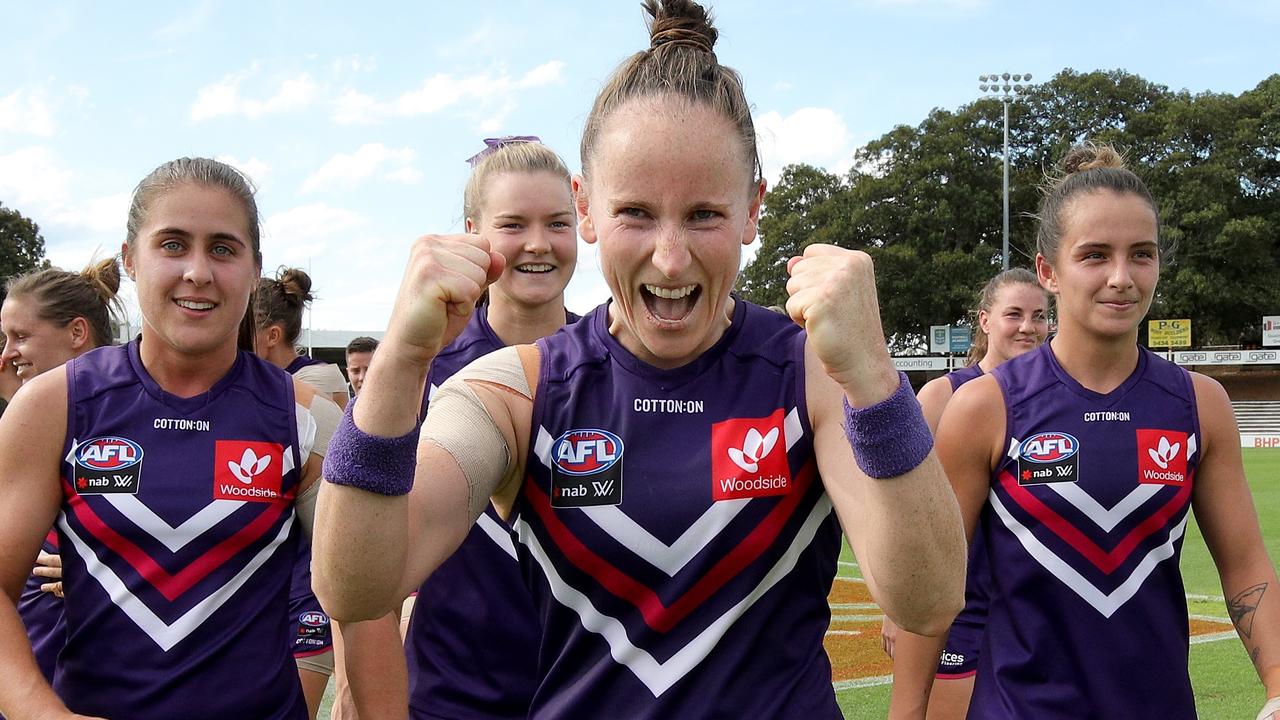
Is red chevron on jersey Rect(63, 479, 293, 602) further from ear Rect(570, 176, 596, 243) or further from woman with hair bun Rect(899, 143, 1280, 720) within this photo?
woman with hair bun Rect(899, 143, 1280, 720)

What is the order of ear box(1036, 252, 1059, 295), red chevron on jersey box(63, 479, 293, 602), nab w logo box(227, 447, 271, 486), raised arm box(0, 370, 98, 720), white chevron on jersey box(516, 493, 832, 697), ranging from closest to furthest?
1. white chevron on jersey box(516, 493, 832, 697)
2. raised arm box(0, 370, 98, 720)
3. red chevron on jersey box(63, 479, 293, 602)
4. nab w logo box(227, 447, 271, 486)
5. ear box(1036, 252, 1059, 295)

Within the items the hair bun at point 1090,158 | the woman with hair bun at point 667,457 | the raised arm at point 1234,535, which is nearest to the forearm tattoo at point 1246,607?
the raised arm at point 1234,535

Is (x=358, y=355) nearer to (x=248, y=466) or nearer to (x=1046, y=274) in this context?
(x=248, y=466)

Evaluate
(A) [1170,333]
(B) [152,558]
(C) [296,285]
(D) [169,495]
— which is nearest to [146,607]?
(B) [152,558]

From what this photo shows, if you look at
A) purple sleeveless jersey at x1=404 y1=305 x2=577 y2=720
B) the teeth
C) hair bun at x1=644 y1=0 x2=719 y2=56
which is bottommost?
purple sleeveless jersey at x1=404 y1=305 x2=577 y2=720

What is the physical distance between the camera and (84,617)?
2.82 metres

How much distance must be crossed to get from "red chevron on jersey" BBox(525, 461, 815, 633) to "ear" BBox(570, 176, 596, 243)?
592mm

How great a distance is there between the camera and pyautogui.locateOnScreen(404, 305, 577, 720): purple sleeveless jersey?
10.3 ft

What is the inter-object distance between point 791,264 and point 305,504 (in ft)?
5.58

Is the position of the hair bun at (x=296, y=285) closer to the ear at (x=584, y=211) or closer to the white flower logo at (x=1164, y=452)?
the ear at (x=584, y=211)

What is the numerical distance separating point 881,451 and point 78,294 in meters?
3.98

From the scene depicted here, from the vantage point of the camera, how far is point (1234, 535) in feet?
10.5

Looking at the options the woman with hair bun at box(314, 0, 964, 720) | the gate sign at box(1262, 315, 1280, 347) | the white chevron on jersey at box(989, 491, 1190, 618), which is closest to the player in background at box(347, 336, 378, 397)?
the white chevron on jersey at box(989, 491, 1190, 618)

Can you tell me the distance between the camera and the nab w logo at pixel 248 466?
2934 millimetres
